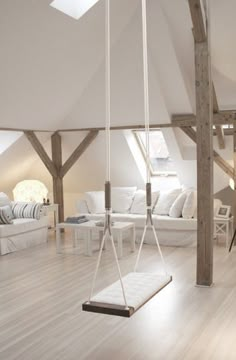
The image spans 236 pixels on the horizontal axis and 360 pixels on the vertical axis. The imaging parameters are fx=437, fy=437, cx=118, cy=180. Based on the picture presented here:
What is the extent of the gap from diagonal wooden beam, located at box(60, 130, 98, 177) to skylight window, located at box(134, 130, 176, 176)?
830mm

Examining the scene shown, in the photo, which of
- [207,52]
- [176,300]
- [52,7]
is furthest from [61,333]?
[52,7]

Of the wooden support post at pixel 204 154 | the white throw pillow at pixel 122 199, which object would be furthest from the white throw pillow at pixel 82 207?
the wooden support post at pixel 204 154

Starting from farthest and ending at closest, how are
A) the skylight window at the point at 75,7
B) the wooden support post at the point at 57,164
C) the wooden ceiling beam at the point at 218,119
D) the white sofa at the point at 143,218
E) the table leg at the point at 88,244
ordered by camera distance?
the wooden support post at the point at 57,164
the white sofa at the point at 143,218
the wooden ceiling beam at the point at 218,119
the table leg at the point at 88,244
the skylight window at the point at 75,7

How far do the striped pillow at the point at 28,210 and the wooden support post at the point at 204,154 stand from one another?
3443 mm

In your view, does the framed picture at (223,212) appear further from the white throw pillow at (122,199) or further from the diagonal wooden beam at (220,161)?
the white throw pillow at (122,199)

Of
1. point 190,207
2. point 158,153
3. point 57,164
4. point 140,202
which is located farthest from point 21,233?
point 158,153

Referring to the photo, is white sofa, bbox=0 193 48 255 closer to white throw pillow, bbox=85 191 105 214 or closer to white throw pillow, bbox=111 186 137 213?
white throw pillow, bbox=85 191 105 214

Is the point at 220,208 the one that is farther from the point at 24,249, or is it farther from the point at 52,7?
the point at 52,7

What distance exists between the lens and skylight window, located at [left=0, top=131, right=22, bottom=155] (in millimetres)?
7758

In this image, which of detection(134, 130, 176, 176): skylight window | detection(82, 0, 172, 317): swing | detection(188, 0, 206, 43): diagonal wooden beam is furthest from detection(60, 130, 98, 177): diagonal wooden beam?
detection(82, 0, 172, 317): swing

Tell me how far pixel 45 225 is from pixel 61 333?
4136 mm

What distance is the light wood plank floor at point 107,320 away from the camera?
3.34 meters

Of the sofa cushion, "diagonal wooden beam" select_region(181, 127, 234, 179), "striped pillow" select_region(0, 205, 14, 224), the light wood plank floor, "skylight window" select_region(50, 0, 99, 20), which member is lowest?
the light wood plank floor

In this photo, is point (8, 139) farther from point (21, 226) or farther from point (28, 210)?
point (21, 226)
